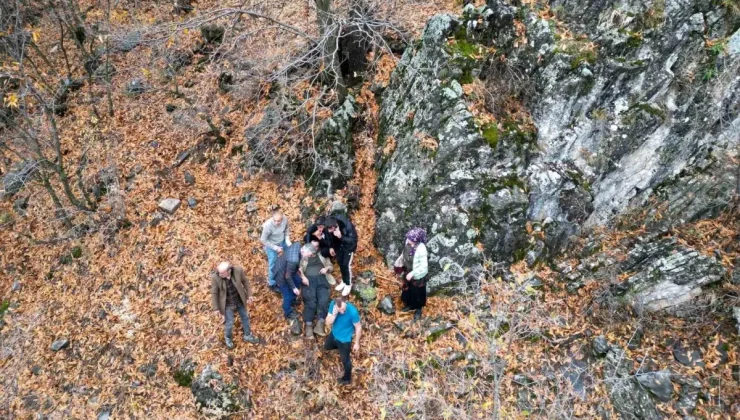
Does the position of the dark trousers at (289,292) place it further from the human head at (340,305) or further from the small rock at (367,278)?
the human head at (340,305)

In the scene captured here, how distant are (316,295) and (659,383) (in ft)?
17.1

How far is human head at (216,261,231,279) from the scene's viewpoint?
6258 millimetres

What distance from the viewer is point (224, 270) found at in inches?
247

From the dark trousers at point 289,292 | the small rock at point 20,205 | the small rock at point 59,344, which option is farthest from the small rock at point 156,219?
the small rock at point 20,205

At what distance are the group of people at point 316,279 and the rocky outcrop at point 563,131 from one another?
1.06 metres

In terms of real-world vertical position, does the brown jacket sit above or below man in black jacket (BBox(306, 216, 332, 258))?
below

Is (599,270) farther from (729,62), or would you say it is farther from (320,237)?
(320,237)

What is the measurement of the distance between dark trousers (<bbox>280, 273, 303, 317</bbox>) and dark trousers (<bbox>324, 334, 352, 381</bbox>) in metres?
1.10

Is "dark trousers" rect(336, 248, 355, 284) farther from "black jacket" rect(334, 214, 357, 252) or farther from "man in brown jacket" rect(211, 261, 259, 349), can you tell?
"man in brown jacket" rect(211, 261, 259, 349)

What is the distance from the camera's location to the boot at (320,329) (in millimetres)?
7164

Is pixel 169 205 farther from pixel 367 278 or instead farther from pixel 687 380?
pixel 687 380

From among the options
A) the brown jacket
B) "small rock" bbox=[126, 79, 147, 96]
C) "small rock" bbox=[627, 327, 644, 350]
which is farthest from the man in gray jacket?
"small rock" bbox=[126, 79, 147, 96]

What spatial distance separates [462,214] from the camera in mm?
7461

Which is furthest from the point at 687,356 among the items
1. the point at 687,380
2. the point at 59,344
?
the point at 59,344
